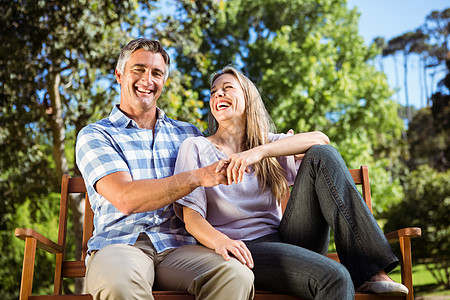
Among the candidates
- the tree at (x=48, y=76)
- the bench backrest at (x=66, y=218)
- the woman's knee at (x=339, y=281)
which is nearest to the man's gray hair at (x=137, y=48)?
the bench backrest at (x=66, y=218)

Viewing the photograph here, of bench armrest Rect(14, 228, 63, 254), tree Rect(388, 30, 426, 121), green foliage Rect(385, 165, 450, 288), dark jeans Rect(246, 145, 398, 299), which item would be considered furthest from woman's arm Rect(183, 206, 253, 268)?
tree Rect(388, 30, 426, 121)

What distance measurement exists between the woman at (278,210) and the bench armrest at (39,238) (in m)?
0.62

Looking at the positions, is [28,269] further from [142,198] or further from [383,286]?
[383,286]

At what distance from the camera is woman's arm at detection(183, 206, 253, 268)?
1.76 meters

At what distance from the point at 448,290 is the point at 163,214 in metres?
8.52

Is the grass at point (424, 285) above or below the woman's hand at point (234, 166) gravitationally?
below

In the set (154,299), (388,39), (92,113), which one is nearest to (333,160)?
(154,299)

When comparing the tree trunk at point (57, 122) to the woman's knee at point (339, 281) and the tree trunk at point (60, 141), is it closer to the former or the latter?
the tree trunk at point (60, 141)

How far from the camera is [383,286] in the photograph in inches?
71.0

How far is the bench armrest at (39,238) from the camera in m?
1.97

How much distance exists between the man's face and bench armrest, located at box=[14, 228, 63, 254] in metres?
0.74

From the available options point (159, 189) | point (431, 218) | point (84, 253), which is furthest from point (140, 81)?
point (431, 218)

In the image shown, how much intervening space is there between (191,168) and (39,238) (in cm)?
76

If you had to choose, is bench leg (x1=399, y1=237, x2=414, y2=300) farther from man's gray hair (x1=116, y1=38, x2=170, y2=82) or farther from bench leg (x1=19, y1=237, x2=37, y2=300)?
bench leg (x1=19, y1=237, x2=37, y2=300)
